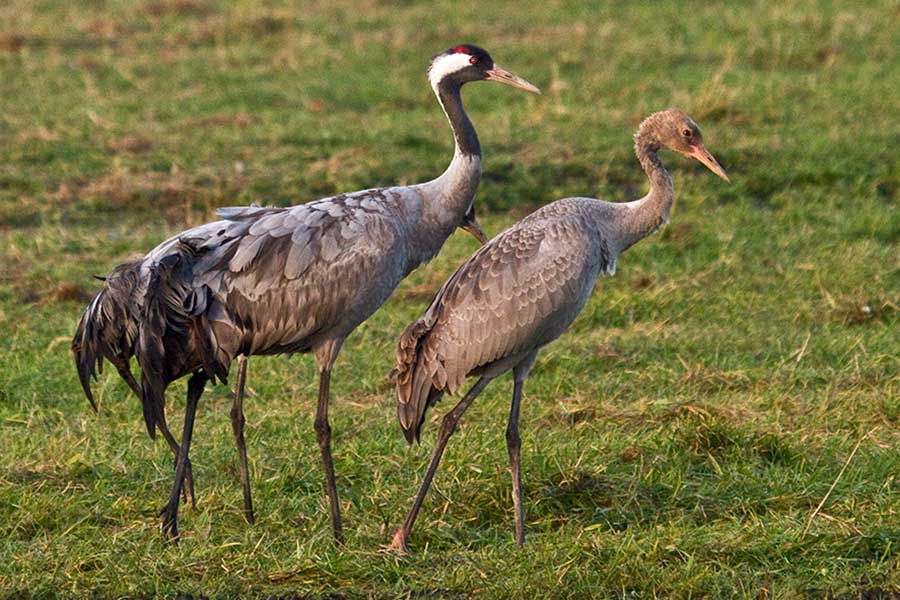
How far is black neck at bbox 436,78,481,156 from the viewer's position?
229 inches

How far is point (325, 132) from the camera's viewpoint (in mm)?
10305

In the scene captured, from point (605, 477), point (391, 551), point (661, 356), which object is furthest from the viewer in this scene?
point (661, 356)

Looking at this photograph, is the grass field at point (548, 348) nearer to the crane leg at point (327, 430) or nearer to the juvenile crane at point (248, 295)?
the crane leg at point (327, 430)

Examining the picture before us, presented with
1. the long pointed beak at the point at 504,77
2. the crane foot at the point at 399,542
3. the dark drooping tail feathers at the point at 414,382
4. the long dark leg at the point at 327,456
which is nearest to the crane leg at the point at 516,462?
the dark drooping tail feathers at the point at 414,382

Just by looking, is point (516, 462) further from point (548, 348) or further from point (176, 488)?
point (548, 348)

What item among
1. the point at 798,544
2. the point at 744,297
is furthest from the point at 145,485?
the point at 744,297

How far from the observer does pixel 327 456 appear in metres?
5.34

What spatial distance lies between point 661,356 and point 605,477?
1615mm

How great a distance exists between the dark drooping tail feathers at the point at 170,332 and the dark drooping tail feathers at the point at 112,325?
0.07 m

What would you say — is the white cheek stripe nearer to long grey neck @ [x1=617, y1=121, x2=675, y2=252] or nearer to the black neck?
the black neck

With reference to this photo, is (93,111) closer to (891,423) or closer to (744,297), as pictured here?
(744,297)

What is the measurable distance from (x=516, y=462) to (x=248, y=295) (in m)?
1.09

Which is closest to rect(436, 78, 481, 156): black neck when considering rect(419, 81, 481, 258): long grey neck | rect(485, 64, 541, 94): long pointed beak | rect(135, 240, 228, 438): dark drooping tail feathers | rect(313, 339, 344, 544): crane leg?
rect(419, 81, 481, 258): long grey neck

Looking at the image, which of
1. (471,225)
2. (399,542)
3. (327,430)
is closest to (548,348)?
(471,225)
